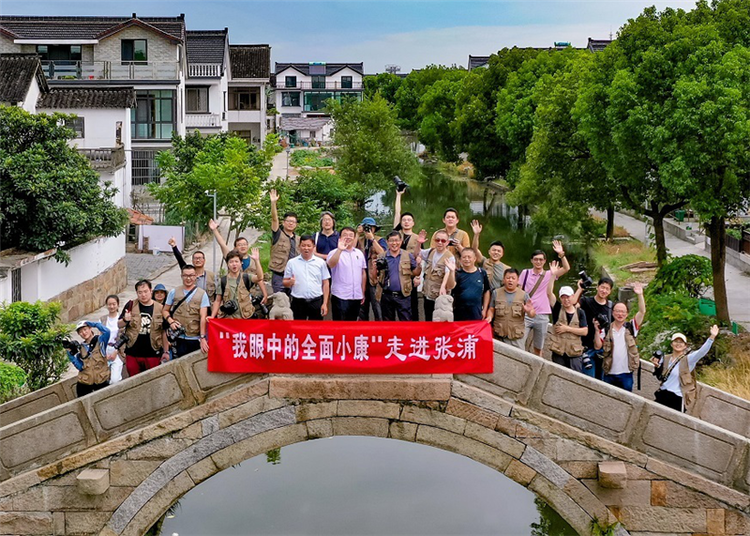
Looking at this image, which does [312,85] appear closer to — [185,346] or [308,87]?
[308,87]

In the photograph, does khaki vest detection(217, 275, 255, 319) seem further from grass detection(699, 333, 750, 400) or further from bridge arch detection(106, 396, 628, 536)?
grass detection(699, 333, 750, 400)

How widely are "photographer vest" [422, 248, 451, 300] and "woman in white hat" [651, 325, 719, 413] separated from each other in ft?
9.00

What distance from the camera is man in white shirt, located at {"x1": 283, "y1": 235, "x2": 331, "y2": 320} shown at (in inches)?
483

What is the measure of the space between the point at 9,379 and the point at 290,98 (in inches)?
3635

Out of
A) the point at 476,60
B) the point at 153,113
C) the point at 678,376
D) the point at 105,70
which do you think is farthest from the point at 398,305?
the point at 476,60

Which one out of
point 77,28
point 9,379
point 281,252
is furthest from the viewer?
point 77,28

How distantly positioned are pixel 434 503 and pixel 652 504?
256 inches

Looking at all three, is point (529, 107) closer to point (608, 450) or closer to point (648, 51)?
point (648, 51)

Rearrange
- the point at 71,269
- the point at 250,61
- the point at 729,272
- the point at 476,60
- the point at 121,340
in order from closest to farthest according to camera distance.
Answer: the point at 121,340 < the point at 71,269 < the point at 729,272 < the point at 250,61 < the point at 476,60

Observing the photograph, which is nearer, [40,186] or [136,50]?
[40,186]

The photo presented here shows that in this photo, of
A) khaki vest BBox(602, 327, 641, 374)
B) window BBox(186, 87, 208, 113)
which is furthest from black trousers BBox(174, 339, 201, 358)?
window BBox(186, 87, 208, 113)

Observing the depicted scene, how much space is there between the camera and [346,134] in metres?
53.1

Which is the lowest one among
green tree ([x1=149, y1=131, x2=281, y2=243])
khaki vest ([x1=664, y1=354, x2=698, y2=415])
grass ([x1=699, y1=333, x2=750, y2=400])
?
grass ([x1=699, y1=333, x2=750, y2=400])

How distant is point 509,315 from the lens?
1217 cm
